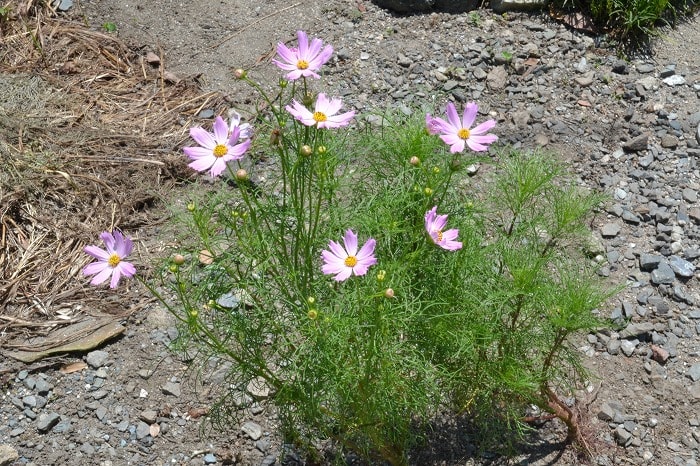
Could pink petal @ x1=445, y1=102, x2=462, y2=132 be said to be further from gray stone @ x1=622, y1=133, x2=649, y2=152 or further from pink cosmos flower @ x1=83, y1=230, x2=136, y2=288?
gray stone @ x1=622, y1=133, x2=649, y2=152

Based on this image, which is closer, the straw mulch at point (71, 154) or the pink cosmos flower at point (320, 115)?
the pink cosmos flower at point (320, 115)

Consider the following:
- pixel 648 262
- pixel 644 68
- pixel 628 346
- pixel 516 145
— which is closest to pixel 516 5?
pixel 644 68

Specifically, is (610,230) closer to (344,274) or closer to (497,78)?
(497,78)

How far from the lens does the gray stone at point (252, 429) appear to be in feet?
8.92

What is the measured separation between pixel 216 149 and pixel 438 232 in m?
0.53

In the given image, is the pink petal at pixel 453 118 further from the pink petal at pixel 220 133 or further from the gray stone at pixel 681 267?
the gray stone at pixel 681 267

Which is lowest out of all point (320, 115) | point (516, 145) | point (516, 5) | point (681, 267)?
point (681, 267)

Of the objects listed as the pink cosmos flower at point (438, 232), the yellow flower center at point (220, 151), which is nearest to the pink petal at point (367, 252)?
the pink cosmos flower at point (438, 232)

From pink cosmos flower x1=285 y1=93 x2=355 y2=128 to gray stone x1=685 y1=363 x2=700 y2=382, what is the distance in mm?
1775

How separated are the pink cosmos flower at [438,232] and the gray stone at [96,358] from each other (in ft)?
5.11

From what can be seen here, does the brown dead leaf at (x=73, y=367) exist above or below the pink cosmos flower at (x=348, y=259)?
below

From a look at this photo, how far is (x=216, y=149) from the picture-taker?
5.98ft

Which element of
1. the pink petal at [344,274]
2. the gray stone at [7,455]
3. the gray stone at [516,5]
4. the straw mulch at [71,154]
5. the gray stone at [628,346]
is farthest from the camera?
the gray stone at [516,5]

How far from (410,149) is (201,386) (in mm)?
1210
